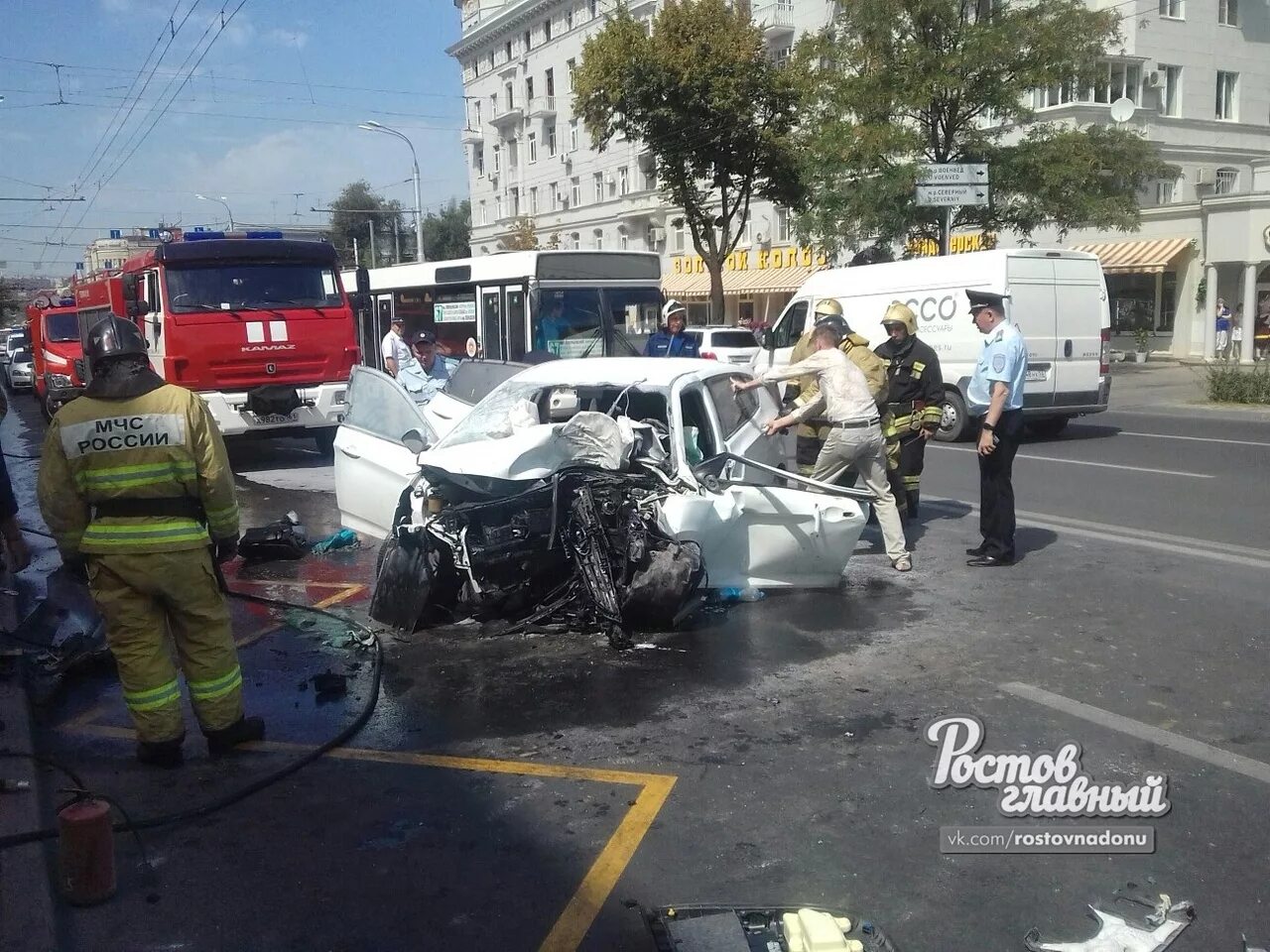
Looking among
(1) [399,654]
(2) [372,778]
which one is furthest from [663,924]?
(1) [399,654]

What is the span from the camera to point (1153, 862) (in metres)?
3.61

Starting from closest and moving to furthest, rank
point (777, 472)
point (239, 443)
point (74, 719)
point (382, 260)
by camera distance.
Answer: point (74, 719) < point (777, 472) < point (239, 443) < point (382, 260)

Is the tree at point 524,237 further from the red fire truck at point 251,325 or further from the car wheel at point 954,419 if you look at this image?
the car wheel at point 954,419

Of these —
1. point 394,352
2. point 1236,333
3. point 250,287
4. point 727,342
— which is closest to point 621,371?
point 394,352

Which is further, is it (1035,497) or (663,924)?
(1035,497)

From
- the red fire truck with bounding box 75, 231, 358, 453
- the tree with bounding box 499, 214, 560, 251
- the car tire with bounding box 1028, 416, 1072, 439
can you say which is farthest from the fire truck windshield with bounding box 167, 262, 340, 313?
the tree with bounding box 499, 214, 560, 251

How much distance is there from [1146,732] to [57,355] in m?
21.7

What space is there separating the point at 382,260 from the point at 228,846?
67.3 meters

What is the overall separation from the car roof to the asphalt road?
153 cm

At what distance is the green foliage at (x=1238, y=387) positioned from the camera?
17.9m

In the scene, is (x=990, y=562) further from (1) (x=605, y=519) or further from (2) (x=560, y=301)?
(2) (x=560, y=301)

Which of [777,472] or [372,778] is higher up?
[777,472]

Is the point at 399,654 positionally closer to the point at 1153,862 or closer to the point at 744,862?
the point at 744,862

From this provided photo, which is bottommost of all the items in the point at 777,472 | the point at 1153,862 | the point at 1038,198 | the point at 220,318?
the point at 1153,862
